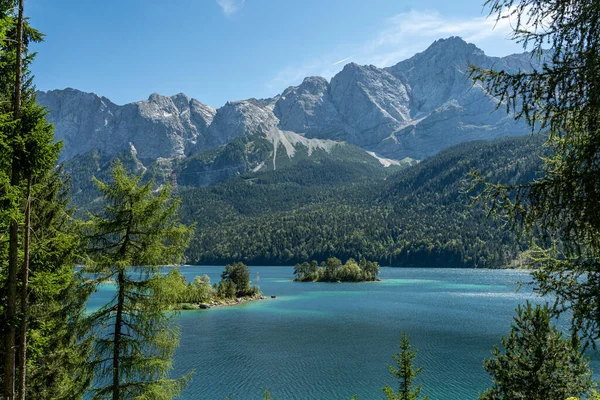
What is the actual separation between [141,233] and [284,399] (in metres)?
27.1

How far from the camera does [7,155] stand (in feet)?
30.6

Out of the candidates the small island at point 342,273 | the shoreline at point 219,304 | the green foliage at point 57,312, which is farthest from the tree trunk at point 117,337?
the small island at point 342,273

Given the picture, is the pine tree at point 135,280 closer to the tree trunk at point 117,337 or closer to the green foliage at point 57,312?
the tree trunk at point 117,337

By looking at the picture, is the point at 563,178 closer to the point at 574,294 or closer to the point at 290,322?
the point at 574,294

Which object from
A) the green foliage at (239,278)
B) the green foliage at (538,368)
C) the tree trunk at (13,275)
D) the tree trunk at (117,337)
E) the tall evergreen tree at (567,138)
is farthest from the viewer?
the green foliage at (239,278)

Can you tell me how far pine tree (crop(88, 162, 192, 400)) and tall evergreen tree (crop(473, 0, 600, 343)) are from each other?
10788 mm

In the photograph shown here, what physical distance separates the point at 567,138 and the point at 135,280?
540 inches

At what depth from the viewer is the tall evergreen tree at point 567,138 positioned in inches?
289

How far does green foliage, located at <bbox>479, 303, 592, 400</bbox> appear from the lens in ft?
54.5

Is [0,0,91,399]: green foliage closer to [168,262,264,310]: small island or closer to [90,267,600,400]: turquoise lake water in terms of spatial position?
[90,267,600,400]: turquoise lake water

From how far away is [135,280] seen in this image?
49.0ft

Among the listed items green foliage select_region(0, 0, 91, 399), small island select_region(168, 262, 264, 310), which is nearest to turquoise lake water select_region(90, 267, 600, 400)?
small island select_region(168, 262, 264, 310)

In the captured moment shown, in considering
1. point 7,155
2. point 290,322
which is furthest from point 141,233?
point 290,322

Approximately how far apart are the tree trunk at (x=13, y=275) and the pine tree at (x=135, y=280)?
375 centimetres
